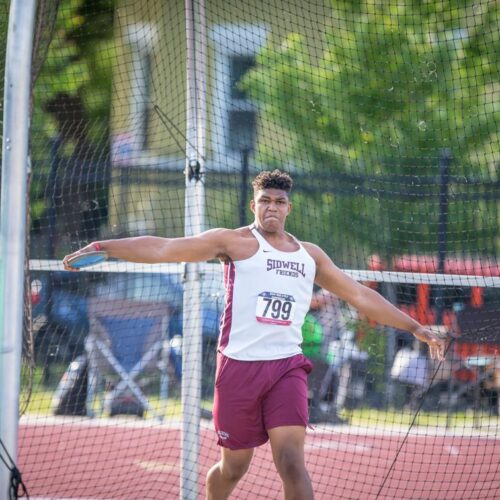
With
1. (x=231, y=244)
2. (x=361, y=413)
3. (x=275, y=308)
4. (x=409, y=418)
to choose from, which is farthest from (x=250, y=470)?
(x=231, y=244)

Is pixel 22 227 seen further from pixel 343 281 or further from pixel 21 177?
pixel 343 281

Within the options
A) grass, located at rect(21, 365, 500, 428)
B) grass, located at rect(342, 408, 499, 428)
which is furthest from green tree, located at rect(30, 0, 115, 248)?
grass, located at rect(342, 408, 499, 428)

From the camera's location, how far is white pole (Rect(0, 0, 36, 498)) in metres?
5.42

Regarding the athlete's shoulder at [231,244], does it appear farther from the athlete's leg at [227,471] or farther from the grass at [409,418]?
the grass at [409,418]

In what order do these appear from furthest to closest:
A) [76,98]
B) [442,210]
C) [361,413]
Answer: [361,413], [76,98], [442,210]

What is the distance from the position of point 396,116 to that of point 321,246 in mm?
2023

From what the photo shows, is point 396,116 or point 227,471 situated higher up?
point 396,116

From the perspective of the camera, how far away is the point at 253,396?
17.6 feet

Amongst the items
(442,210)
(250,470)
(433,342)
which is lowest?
(250,470)

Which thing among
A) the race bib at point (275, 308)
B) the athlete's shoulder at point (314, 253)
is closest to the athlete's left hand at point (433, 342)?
the athlete's shoulder at point (314, 253)

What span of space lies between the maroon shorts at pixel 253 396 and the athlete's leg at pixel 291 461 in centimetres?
8

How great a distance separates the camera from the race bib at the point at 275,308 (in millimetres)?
5434

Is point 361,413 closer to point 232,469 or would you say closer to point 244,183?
point 244,183

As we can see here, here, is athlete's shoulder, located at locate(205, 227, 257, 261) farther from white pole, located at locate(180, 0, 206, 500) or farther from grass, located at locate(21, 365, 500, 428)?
grass, located at locate(21, 365, 500, 428)
